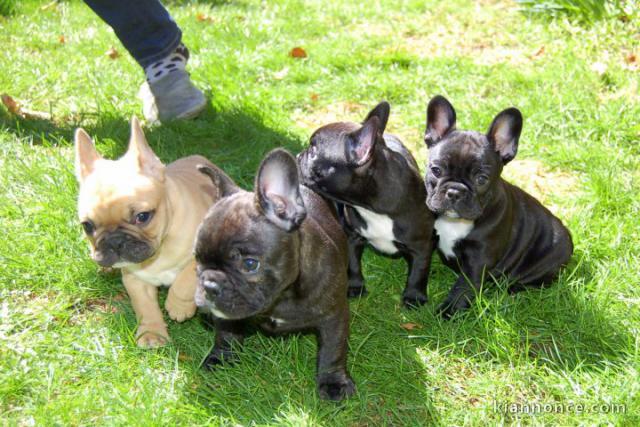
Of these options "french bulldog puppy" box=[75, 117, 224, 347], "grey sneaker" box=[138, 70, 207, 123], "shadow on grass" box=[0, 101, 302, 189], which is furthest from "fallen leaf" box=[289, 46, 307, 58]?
"french bulldog puppy" box=[75, 117, 224, 347]

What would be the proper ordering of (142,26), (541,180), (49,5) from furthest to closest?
(49,5), (142,26), (541,180)

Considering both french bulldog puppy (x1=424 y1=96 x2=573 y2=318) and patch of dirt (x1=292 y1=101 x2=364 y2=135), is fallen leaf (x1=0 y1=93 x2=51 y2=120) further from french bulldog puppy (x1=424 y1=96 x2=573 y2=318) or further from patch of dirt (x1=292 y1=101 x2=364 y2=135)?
french bulldog puppy (x1=424 y1=96 x2=573 y2=318)

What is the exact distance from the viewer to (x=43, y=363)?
3.25 metres

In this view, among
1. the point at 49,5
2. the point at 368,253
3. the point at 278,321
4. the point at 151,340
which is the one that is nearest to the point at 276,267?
the point at 278,321

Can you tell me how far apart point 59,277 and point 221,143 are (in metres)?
2.00

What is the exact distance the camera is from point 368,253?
437cm

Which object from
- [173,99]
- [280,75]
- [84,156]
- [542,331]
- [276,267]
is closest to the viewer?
[276,267]

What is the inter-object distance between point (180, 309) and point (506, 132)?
2.07 metres

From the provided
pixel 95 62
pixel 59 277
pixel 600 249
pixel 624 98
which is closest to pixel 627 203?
pixel 600 249

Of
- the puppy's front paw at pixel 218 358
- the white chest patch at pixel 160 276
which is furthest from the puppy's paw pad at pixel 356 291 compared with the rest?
the white chest patch at pixel 160 276

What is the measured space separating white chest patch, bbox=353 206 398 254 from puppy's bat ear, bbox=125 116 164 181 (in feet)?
3.98

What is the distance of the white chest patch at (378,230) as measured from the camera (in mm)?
3863

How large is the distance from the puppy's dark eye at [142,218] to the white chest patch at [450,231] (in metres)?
1.70

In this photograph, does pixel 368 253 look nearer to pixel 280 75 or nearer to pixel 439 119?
pixel 439 119
